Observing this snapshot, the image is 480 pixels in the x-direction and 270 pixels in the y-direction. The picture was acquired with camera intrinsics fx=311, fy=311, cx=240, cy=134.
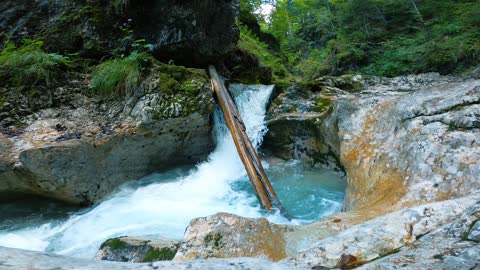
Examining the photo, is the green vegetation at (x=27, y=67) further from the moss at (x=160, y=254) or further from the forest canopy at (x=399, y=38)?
the forest canopy at (x=399, y=38)

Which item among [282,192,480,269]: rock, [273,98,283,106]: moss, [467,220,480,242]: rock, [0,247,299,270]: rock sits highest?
[273,98,283,106]: moss

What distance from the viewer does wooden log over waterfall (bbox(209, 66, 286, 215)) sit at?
16.9 ft

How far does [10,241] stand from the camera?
4348 mm

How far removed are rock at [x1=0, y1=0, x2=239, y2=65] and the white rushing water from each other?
2.03 metres

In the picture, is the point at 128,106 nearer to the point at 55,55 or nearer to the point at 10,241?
the point at 55,55

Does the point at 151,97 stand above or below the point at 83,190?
above

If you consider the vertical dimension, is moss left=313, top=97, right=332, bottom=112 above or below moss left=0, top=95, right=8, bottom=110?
above

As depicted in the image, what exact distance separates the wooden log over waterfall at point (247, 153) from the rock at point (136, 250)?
2.17 m

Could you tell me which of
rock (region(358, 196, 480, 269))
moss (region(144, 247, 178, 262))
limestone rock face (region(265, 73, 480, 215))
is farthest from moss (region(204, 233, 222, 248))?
limestone rock face (region(265, 73, 480, 215))

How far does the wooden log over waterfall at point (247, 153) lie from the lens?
5.14 metres

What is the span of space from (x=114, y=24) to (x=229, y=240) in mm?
6198

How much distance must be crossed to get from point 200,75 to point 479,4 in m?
8.28

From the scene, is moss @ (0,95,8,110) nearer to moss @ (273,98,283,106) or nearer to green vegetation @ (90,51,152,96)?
green vegetation @ (90,51,152,96)

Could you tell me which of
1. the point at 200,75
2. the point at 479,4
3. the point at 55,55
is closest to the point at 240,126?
the point at 200,75
